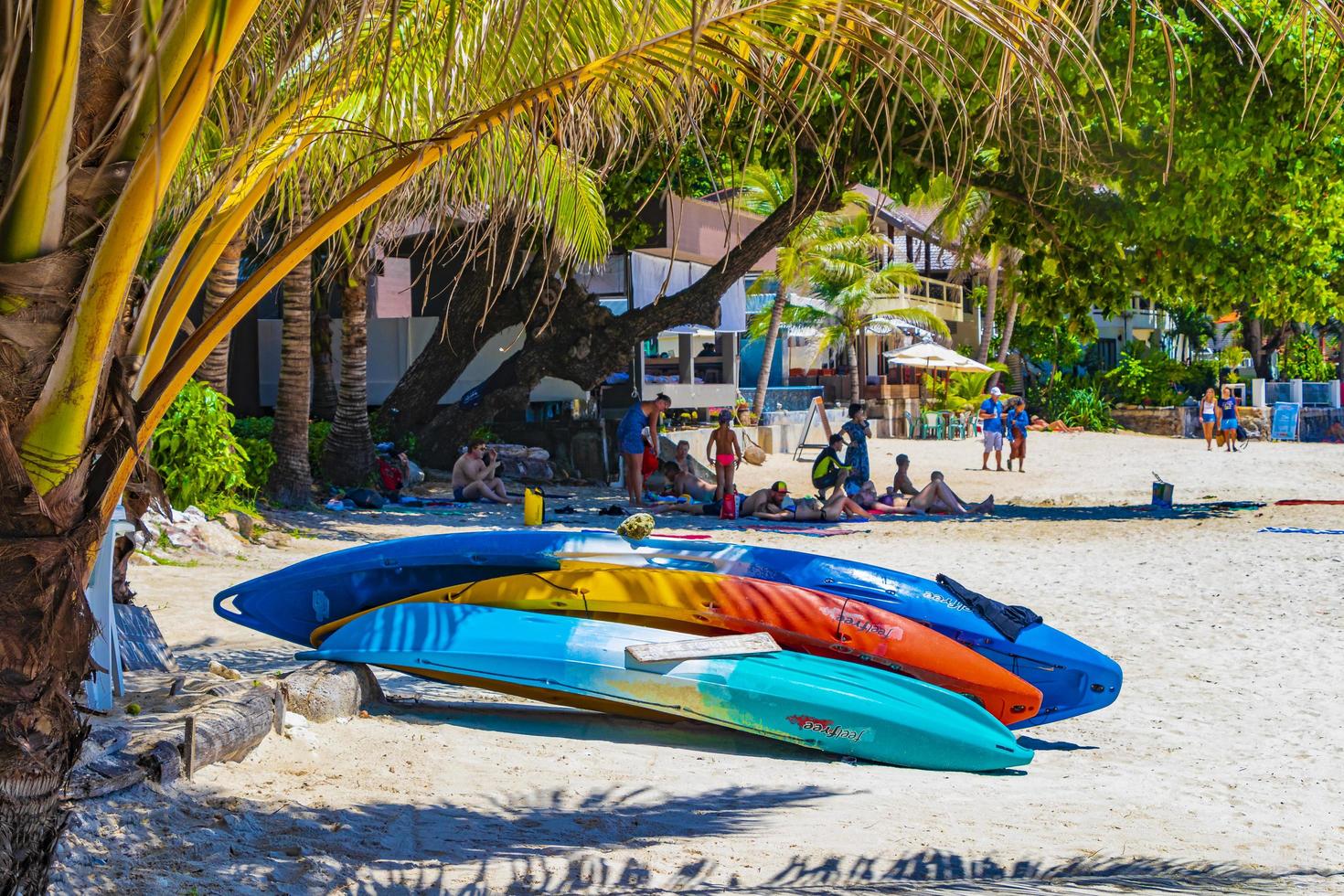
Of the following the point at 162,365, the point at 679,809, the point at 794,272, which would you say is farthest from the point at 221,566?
the point at 794,272

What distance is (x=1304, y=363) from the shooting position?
41.3m

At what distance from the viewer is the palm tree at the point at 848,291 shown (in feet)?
117

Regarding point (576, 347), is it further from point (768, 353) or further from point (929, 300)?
point (929, 300)

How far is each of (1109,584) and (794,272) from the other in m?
22.0

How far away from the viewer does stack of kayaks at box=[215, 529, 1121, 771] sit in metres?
5.99

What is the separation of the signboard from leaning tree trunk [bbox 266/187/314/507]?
28.1 meters

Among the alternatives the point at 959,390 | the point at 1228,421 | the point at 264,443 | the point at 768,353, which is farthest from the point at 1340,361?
the point at 264,443

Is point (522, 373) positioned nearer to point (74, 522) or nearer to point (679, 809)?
point (679, 809)

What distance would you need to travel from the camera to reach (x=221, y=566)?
9.91 metres

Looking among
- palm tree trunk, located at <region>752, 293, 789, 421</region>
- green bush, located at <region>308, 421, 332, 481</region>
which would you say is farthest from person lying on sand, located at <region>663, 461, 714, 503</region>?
palm tree trunk, located at <region>752, 293, 789, 421</region>

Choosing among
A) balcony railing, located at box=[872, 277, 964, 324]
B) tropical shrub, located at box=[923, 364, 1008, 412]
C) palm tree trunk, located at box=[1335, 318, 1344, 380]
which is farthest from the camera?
palm tree trunk, located at box=[1335, 318, 1344, 380]

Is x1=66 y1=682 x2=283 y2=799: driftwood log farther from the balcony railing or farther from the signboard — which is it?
the signboard

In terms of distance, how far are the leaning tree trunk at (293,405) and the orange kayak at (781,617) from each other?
27.2 feet

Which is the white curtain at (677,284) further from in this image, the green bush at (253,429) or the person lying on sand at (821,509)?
the green bush at (253,429)
